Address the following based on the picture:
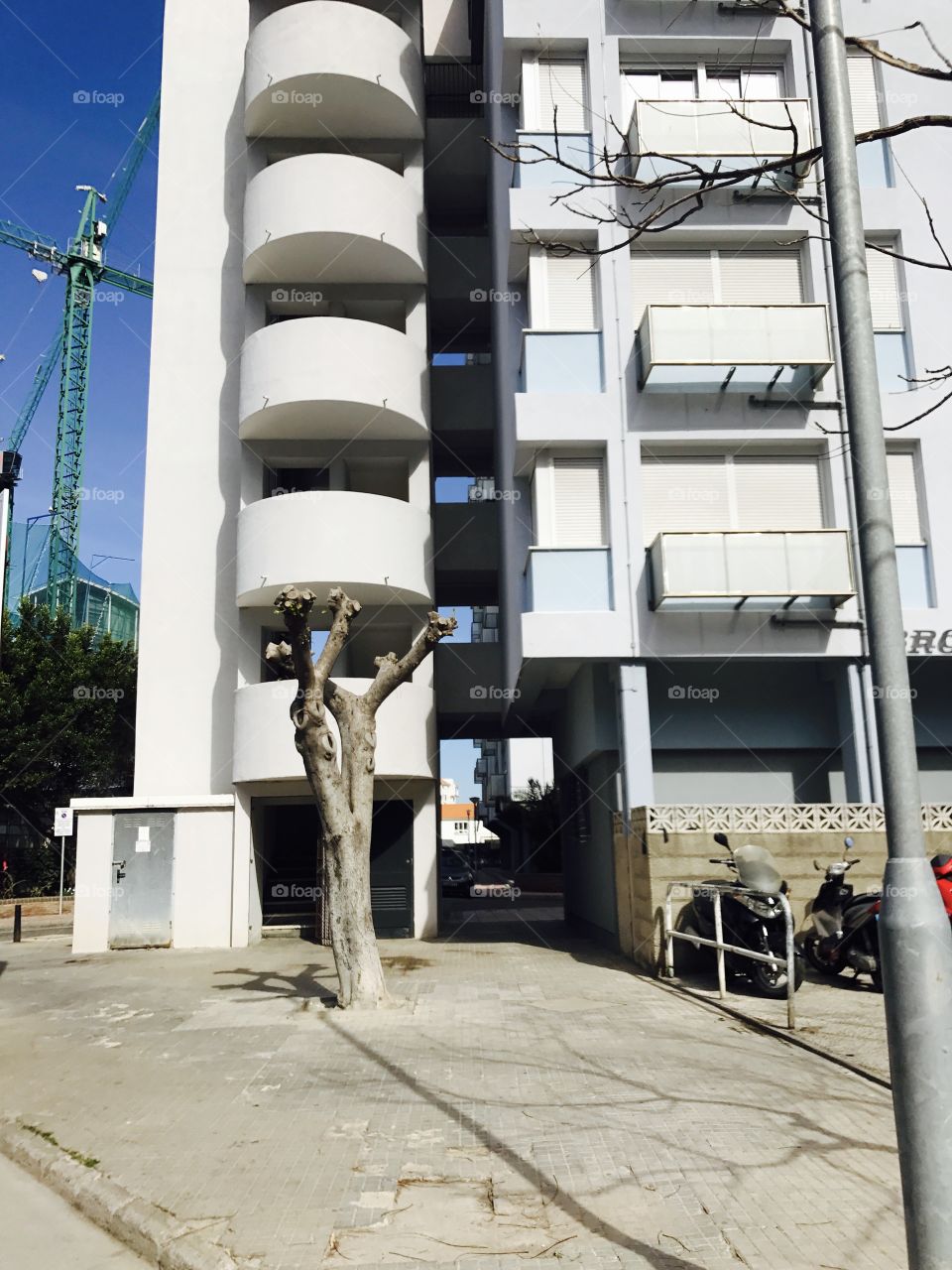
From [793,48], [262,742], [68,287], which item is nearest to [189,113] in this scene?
[793,48]

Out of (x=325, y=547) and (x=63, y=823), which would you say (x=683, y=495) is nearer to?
(x=325, y=547)

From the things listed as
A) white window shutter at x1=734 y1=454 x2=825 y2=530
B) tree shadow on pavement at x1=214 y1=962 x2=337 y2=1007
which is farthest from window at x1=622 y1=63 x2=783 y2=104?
tree shadow on pavement at x1=214 y1=962 x2=337 y2=1007

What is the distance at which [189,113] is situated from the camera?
21.3 metres

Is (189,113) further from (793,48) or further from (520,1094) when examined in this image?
(520,1094)

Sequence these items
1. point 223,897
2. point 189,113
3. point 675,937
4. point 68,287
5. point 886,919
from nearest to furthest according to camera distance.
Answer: point 886,919, point 675,937, point 223,897, point 189,113, point 68,287

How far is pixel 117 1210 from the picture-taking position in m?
5.10

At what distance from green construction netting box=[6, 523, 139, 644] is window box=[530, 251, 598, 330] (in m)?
36.7

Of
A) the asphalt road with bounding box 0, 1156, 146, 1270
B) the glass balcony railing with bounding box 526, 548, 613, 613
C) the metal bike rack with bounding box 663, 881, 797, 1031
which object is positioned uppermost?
the glass balcony railing with bounding box 526, 548, 613, 613

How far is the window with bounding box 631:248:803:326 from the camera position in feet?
51.8

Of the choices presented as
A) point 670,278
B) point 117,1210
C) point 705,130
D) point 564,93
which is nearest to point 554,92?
point 564,93

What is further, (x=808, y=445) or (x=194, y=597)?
(x=194, y=597)

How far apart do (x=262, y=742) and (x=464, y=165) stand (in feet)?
43.7

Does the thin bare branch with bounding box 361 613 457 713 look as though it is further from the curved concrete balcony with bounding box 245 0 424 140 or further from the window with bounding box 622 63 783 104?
the curved concrete balcony with bounding box 245 0 424 140

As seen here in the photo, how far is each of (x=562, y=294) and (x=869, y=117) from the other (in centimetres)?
577
